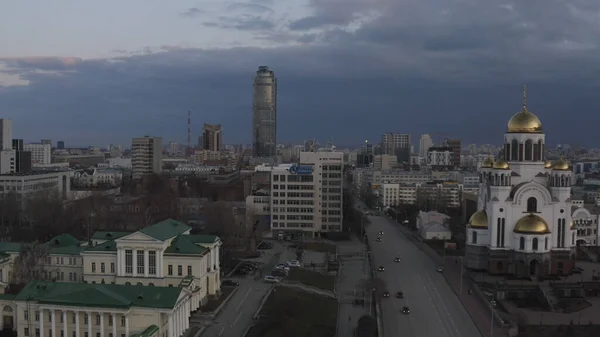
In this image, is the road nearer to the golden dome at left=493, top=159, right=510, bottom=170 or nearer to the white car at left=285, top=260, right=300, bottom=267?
the white car at left=285, top=260, right=300, bottom=267

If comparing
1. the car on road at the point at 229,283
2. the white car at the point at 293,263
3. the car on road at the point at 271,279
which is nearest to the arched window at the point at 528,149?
the white car at the point at 293,263

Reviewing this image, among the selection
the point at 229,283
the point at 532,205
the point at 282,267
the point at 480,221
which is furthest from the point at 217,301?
the point at 532,205

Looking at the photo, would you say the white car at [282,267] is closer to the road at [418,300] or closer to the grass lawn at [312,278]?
the grass lawn at [312,278]

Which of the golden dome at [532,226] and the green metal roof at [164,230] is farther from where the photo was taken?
the golden dome at [532,226]

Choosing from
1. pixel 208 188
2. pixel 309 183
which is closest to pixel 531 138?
pixel 309 183

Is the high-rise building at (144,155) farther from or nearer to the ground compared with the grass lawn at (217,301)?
farther from the ground

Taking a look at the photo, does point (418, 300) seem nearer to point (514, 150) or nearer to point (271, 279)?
point (271, 279)

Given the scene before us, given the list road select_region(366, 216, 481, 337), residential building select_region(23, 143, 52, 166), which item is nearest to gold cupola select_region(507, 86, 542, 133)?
road select_region(366, 216, 481, 337)
